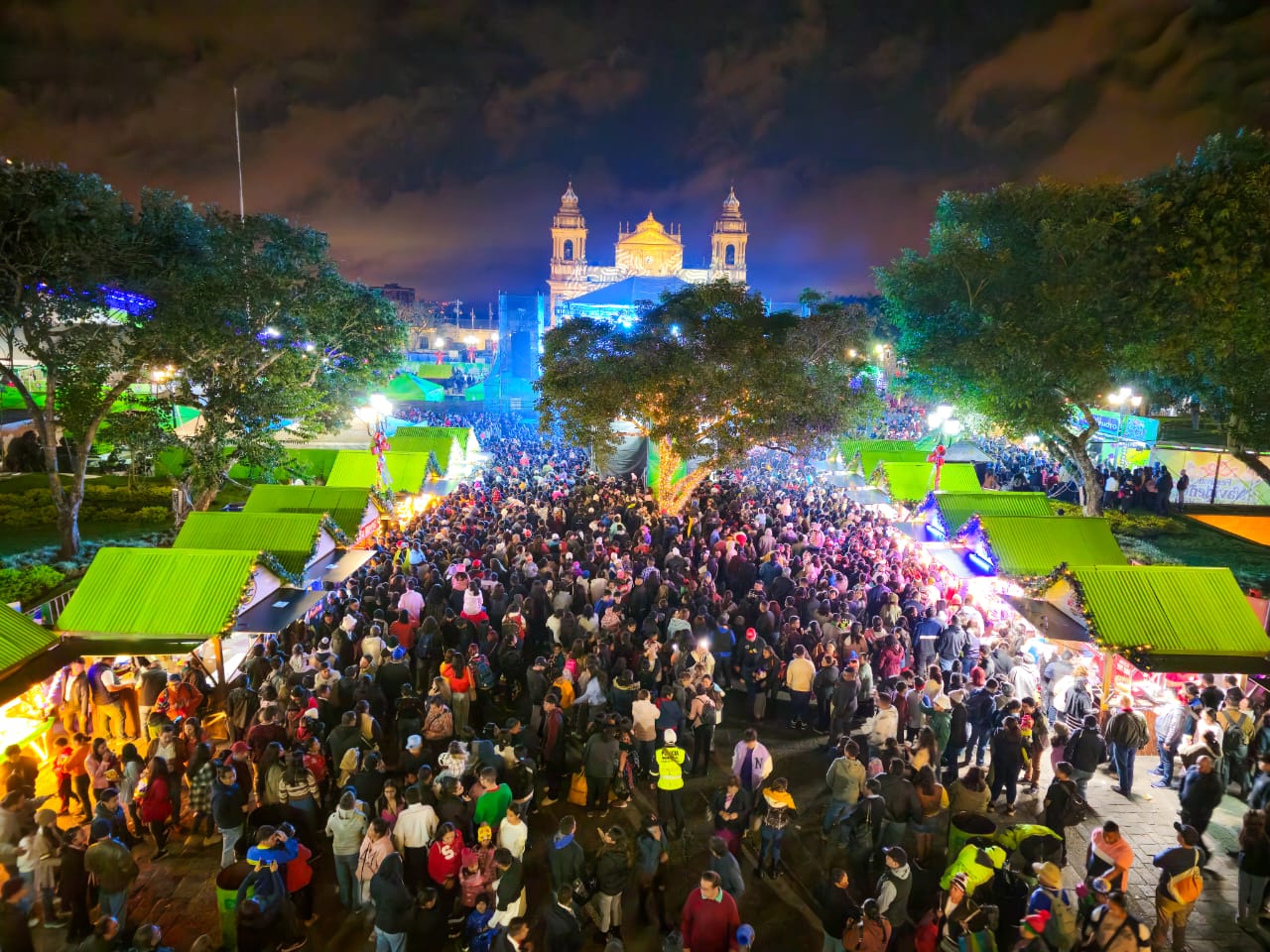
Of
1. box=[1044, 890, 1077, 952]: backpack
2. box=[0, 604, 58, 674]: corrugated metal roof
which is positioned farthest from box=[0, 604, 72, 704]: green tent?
box=[1044, 890, 1077, 952]: backpack

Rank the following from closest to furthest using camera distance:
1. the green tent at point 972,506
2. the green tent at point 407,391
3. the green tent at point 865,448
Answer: the green tent at point 972,506 → the green tent at point 865,448 → the green tent at point 407,391

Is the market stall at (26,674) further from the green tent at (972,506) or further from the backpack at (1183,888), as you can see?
the green tent at (972,506)

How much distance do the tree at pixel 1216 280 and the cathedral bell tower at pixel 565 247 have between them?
5884 cm

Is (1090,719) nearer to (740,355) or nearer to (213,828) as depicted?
(213,828)

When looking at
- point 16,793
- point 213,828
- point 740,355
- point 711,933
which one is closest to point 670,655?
point 711,933

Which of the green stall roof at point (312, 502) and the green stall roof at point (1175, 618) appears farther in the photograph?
the green stall roof at point (312, 502)

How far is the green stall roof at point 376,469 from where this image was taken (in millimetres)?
16312

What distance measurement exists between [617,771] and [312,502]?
26.8 ft

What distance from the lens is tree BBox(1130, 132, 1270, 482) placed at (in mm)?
13641

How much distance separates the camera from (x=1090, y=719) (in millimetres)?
6676

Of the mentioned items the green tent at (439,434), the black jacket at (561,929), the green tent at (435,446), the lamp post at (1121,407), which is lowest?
the black jacket at (561,929)

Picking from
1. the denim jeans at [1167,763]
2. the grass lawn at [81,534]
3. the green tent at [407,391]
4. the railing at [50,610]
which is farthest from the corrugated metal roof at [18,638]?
the green tent at [407,391]

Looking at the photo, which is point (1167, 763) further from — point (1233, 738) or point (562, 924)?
point (562, 924)

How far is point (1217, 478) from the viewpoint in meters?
20.1
